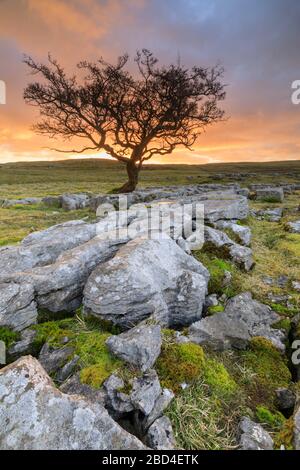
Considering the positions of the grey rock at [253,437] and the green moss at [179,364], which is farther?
the green moss at [179,364]

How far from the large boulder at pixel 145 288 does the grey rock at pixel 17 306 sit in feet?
3.67

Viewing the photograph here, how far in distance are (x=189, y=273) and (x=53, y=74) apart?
112 ft

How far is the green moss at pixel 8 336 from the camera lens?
5.70 meters

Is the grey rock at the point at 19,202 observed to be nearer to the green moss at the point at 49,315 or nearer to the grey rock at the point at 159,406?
the green moss at the point at 49,315

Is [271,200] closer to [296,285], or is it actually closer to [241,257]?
[241,257]

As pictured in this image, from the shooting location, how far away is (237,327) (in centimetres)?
614

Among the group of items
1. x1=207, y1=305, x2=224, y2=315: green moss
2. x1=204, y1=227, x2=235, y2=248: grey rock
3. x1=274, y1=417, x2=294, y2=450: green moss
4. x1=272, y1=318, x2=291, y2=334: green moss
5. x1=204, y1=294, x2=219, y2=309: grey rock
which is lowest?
x1=274, y1=417, x2=294, y2=450: green moss

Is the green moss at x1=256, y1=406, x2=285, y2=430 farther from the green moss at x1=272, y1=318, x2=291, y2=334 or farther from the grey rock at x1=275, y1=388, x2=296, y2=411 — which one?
the green moss at x1=272, y1=318, x2=291, y2=334

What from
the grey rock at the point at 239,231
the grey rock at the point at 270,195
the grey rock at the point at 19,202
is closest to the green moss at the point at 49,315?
the grey rock at the point at 239,231

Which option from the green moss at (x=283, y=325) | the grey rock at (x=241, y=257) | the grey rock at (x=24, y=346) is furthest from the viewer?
the grey rock at (x=241, y=257)

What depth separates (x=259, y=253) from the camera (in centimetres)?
1149

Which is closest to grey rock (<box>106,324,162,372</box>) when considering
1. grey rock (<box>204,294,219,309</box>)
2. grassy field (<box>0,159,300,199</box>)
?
grey rock (<box>204,294,219,309</box>)

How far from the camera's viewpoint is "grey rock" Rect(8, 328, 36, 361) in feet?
18.4

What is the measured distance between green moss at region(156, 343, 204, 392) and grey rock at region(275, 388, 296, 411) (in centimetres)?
130
